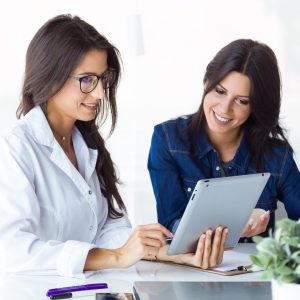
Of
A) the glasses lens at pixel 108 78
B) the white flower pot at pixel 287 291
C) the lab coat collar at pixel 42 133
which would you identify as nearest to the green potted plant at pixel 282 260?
the white flower pot at pixel 287 291

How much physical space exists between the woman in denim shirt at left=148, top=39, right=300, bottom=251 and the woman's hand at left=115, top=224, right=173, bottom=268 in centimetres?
66

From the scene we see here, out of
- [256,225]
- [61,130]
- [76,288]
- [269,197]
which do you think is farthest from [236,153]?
[76,288]

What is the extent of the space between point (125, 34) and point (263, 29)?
907 mm

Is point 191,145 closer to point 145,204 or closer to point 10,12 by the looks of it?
point 145,204

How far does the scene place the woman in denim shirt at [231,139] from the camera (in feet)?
9.25

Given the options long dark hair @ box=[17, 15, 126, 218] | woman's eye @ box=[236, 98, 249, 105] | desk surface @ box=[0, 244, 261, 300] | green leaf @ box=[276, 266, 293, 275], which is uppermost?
long dark hair @ box=[17, 15, 126, 218]

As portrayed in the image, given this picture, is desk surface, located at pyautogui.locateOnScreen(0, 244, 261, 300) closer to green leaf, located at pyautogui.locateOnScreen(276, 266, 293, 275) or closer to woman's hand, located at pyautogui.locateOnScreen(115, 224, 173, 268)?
woman's hand, located at pyautogui.locateOnScreen(115, 224, 173, 268)

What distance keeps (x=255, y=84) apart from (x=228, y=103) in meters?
0.14

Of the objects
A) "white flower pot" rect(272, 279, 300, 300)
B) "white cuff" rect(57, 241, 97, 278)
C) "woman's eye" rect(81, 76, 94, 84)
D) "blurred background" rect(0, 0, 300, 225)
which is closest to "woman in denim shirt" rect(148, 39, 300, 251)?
"woman's eye" rect(81, 76, 94, 84)

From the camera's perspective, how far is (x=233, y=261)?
236 cm

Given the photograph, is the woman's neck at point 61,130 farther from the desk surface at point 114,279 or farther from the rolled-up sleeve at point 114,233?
the desk surface at point 114,279

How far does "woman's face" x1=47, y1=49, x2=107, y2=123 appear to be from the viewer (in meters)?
2.39

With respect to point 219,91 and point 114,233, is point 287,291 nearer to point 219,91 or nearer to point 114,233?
point 114,233

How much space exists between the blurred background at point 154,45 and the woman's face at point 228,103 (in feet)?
4.77
